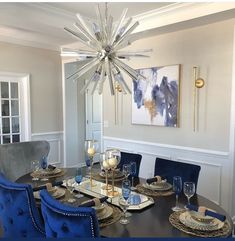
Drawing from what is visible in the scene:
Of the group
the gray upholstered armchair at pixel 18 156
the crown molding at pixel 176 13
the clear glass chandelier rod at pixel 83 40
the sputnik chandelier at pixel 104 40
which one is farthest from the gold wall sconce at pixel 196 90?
the gray upholstered armchair at pixel 18 156

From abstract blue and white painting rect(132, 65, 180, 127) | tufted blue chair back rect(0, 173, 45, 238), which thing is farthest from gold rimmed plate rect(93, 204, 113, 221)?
abstract blue and white painting rect(132, 65, 180, 127)

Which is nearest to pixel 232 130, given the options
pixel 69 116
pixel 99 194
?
pixel 99 194

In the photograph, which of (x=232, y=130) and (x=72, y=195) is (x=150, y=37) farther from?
(x=72, y=195)

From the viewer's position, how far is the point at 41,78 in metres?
5.09

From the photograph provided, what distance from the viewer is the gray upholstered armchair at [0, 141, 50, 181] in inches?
150

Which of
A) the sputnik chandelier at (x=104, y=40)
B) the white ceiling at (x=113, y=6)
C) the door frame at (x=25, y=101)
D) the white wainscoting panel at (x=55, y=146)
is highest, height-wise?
the white ceiling at (x=113, y=6)

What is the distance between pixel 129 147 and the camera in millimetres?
4352

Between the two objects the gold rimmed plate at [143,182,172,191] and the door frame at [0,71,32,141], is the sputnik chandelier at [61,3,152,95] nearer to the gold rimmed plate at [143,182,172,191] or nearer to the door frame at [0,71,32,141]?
the gold rimmed plate at [143,182,172,191]

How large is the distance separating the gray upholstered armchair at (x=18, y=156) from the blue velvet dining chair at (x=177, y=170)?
2.14 m

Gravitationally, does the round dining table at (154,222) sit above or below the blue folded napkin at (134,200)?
below

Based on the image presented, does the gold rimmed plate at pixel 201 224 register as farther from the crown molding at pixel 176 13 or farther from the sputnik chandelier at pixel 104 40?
the crown molding at pixel 176 13

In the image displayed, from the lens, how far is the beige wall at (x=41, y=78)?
466 centimetres

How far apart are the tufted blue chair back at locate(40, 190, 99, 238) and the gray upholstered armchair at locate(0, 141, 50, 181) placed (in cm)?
268

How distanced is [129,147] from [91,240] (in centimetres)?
316
